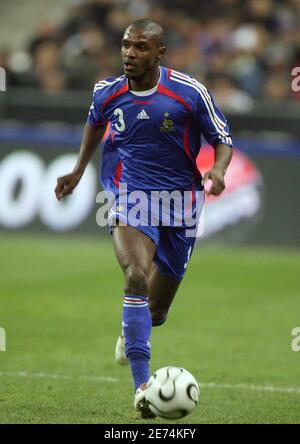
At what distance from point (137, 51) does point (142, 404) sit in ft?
7.21

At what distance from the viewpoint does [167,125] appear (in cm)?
715

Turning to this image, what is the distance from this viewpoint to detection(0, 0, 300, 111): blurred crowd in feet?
56.3

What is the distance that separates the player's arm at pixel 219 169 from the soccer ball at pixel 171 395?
1116 mm

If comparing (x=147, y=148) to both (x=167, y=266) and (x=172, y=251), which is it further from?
(x=167, y=266)

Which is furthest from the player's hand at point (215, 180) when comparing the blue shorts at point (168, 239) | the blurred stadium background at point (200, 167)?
the blurred stadium background at point (200, 167)

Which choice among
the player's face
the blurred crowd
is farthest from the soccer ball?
the blurred crowd

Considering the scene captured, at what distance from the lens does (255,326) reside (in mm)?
11070

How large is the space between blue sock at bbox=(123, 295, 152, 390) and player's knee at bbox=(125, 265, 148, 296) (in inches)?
1.4

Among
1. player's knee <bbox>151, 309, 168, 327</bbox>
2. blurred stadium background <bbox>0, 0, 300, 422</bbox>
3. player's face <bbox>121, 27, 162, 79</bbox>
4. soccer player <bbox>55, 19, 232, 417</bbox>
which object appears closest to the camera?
soccer player <bbox>55, 19, 232, 417</bbox>

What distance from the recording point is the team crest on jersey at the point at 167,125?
7.13 metres

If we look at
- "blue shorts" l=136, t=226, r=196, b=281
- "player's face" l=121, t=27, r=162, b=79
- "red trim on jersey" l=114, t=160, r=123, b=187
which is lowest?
"blue shorts" l=136, t=226, r=196, b=281

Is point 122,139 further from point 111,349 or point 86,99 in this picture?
point 86,99

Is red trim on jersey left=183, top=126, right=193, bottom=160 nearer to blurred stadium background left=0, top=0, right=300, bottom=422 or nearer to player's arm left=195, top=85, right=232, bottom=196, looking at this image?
player's arm left=195, top=85, right=232, bottom=196

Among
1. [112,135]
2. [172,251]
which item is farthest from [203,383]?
[112,135]
